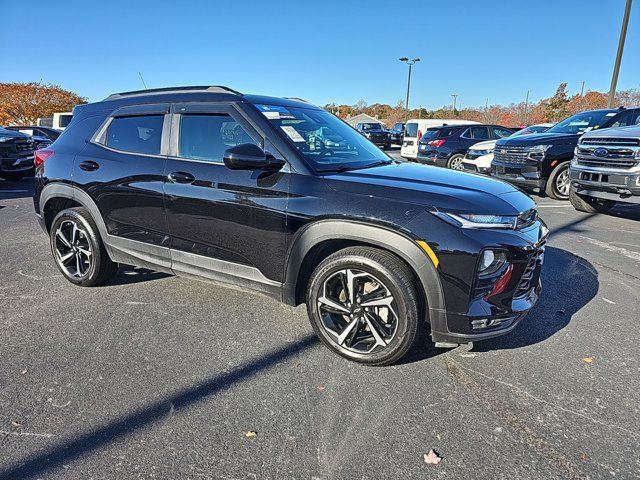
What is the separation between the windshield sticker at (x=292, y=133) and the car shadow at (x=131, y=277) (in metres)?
2.10

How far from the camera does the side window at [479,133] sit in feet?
44.8

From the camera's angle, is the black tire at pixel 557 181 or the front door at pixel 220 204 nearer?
the front door at pixel 220 204

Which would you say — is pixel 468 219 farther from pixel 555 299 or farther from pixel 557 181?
pixel 557 181

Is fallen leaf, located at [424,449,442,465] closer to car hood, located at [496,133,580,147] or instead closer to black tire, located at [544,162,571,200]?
car hood, located at [496,133,580,147]

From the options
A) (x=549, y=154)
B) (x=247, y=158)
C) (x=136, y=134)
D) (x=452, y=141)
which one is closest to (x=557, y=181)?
(x=549, y=154)

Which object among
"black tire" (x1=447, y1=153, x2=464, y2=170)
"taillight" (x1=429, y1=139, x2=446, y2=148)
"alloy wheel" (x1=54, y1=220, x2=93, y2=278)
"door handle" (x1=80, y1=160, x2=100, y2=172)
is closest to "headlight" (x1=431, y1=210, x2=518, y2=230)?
"door handle" (x1=80, y1=160, x2=100, y2=172)

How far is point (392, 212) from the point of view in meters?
2.54

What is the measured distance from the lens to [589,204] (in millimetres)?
7746

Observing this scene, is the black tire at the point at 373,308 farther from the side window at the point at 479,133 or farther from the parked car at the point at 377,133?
the parked car at the point at 377,133

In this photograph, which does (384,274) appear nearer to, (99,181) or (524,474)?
(524,474)

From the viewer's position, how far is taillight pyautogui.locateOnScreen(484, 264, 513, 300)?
2.53 meters

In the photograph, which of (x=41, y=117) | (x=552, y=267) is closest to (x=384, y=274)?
(x=552, y=267)

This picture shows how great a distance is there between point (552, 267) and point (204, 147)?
12.6 ft

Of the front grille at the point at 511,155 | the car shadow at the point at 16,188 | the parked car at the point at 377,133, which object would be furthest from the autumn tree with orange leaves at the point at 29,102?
the front grille at the point at 511,155
